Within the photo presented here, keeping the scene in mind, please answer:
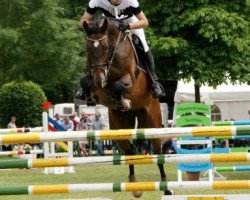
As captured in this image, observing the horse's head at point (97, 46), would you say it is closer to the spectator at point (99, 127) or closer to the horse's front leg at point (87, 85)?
the horse's front leg at point (87, 85)

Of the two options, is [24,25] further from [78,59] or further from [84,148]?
[84,148]

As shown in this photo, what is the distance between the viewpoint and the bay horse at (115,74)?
8.54 metres

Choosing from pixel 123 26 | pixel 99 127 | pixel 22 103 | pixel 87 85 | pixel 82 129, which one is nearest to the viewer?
pixel 87 85

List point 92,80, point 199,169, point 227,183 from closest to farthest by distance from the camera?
point 227,183 < point 92,80 < point 199,169

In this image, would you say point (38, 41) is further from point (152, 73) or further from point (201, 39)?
point (152, 73)

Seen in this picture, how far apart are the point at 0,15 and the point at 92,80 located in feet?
65.7

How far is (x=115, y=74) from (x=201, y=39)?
18.7 metres

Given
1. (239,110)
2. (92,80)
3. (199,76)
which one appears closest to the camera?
(92,80)

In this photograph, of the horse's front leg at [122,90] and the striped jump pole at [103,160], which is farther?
the horse's front leg at [122,90]

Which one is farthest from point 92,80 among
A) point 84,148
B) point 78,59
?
point 78,59

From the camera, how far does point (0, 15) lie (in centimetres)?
2797

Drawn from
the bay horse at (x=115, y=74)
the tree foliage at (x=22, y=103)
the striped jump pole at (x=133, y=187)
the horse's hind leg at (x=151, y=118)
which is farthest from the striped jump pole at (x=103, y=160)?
the tree foliage at (x=22, y=103)

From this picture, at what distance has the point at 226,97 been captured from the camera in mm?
28625

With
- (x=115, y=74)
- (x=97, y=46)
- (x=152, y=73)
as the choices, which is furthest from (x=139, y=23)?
(x=97, y=46)
